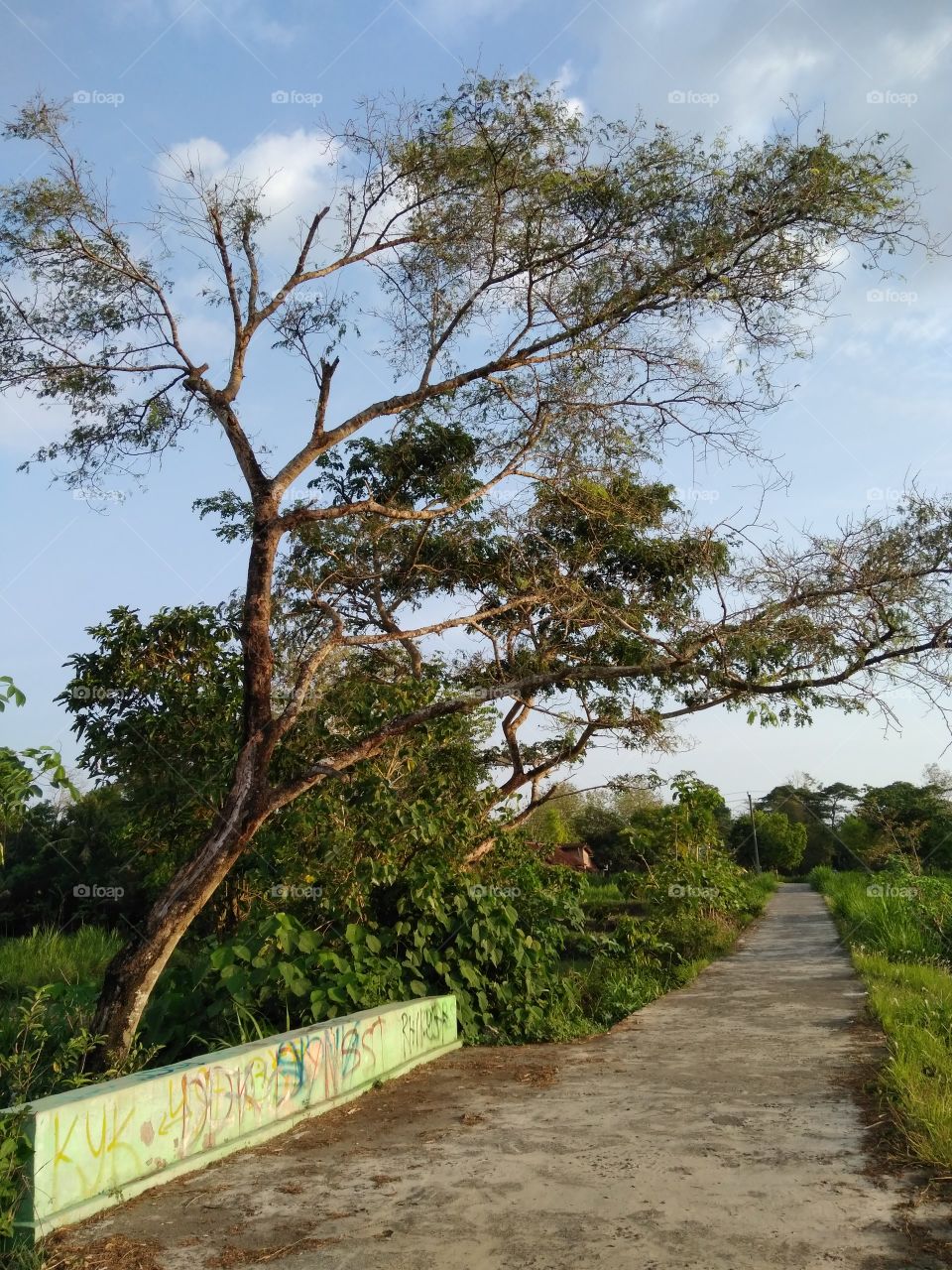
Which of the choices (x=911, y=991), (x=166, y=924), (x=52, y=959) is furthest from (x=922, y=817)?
(x=166, y=924)

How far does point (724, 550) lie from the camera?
31.6ft

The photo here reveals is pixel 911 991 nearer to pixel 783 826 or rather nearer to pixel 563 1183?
pixel 563 1183

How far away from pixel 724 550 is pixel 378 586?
3.50 metres

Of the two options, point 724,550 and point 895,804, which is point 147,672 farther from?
point 895,804

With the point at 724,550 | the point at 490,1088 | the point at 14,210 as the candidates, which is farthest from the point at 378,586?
the point at 490,1088

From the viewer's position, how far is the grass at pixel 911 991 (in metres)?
4.93

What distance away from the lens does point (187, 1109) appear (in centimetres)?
491

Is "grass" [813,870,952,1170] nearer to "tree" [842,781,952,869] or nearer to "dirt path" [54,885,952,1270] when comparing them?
"dirt path" [54,885,952,1270]

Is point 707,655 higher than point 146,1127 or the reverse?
higher

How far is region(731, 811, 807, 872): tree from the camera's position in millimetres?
55031

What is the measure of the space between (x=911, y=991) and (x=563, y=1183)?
6.15 m

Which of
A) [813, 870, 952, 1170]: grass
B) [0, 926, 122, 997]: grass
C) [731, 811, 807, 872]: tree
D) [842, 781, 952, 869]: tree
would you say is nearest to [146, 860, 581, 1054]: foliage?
[813, 870, 952, 1170]: grass

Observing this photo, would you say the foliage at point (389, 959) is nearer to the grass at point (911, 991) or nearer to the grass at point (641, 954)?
the grass at point (641, 954)

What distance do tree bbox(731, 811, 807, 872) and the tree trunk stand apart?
50.7 m
